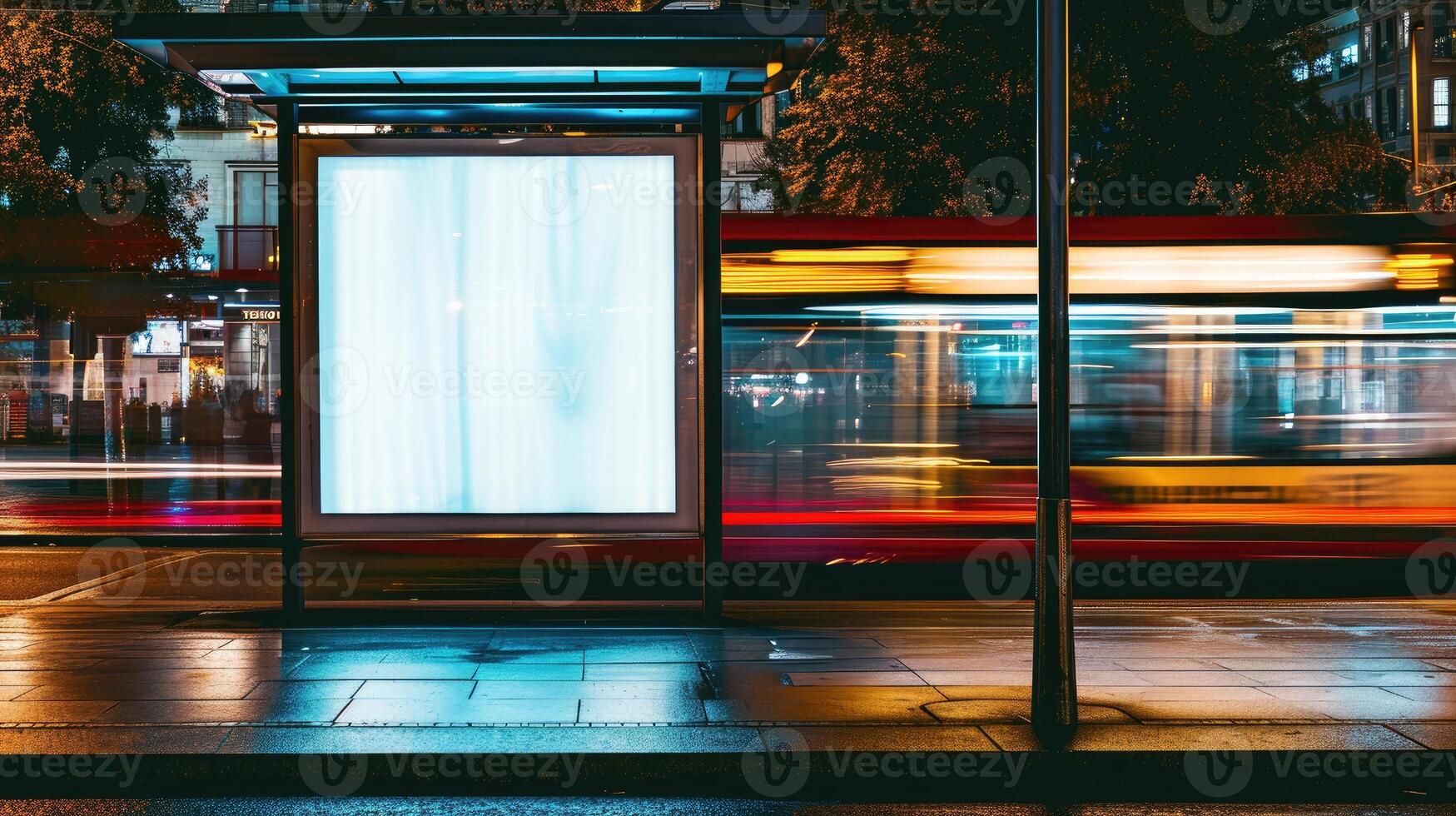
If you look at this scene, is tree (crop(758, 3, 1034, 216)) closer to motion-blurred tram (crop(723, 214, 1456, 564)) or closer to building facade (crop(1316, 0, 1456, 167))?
motion-blurred tram (crop(723, 214, 1456, 564))

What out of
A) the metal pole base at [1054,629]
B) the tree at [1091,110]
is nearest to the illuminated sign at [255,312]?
the tree at [1091,110]

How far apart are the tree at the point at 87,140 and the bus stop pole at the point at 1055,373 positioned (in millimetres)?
15077

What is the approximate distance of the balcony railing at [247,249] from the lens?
3484 cm

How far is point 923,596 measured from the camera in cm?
1177

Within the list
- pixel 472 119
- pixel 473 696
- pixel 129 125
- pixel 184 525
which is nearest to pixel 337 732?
pixel 473 696

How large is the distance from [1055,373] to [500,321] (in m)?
3.89

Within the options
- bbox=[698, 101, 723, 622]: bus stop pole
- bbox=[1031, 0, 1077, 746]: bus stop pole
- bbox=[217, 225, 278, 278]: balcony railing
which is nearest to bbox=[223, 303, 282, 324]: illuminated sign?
bbox=[217, 225, 278, 278]: balcony railing

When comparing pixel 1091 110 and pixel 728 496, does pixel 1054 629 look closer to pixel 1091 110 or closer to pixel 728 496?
pixel 728 496

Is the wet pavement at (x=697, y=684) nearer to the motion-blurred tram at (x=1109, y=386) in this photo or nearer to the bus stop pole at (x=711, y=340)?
the bus stop pole at (x=711, y=340)

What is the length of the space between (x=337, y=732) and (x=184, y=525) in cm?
1224

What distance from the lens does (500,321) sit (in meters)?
8.57

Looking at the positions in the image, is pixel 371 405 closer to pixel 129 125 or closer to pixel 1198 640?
pixel 1198 640

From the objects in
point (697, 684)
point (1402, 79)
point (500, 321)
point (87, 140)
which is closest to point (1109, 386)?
point (500, 321)

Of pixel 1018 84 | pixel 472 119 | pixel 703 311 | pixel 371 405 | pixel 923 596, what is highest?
pixel 1018 84
